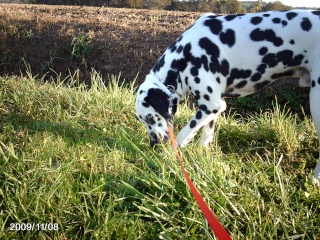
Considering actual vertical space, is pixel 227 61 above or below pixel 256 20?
below

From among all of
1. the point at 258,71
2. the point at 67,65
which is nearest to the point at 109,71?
the point at 67,65

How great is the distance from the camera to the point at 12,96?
4.86 meters

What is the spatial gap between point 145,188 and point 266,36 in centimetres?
197

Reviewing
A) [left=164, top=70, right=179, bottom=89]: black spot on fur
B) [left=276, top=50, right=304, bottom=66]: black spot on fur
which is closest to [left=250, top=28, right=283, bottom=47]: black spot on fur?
[left=276, top=50, right=304, bottom=66]: black spot on fur

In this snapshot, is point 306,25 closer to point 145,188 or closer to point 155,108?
point 155,108

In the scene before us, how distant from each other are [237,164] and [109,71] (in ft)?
Result: 18.0

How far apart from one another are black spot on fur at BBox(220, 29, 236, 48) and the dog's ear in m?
0.83

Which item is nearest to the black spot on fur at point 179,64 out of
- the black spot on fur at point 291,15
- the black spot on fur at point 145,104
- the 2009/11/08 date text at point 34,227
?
the black spot on fur at point 145,104

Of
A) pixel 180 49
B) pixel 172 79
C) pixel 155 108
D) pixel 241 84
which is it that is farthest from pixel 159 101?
pixel 241 84

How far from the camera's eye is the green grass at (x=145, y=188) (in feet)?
A: 7.76

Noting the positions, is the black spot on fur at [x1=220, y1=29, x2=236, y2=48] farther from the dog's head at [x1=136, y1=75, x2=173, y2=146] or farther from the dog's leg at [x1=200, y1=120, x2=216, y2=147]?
the dog's leg at [x1=200, y1=120, x2=216, y2=147]

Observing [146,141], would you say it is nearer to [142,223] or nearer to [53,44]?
[142,223]

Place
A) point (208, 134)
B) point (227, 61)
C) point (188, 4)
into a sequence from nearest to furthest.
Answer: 1. point (227, 61)
2. point (208, 134)
3. point (188, 4)

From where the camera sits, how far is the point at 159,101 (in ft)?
11.3
